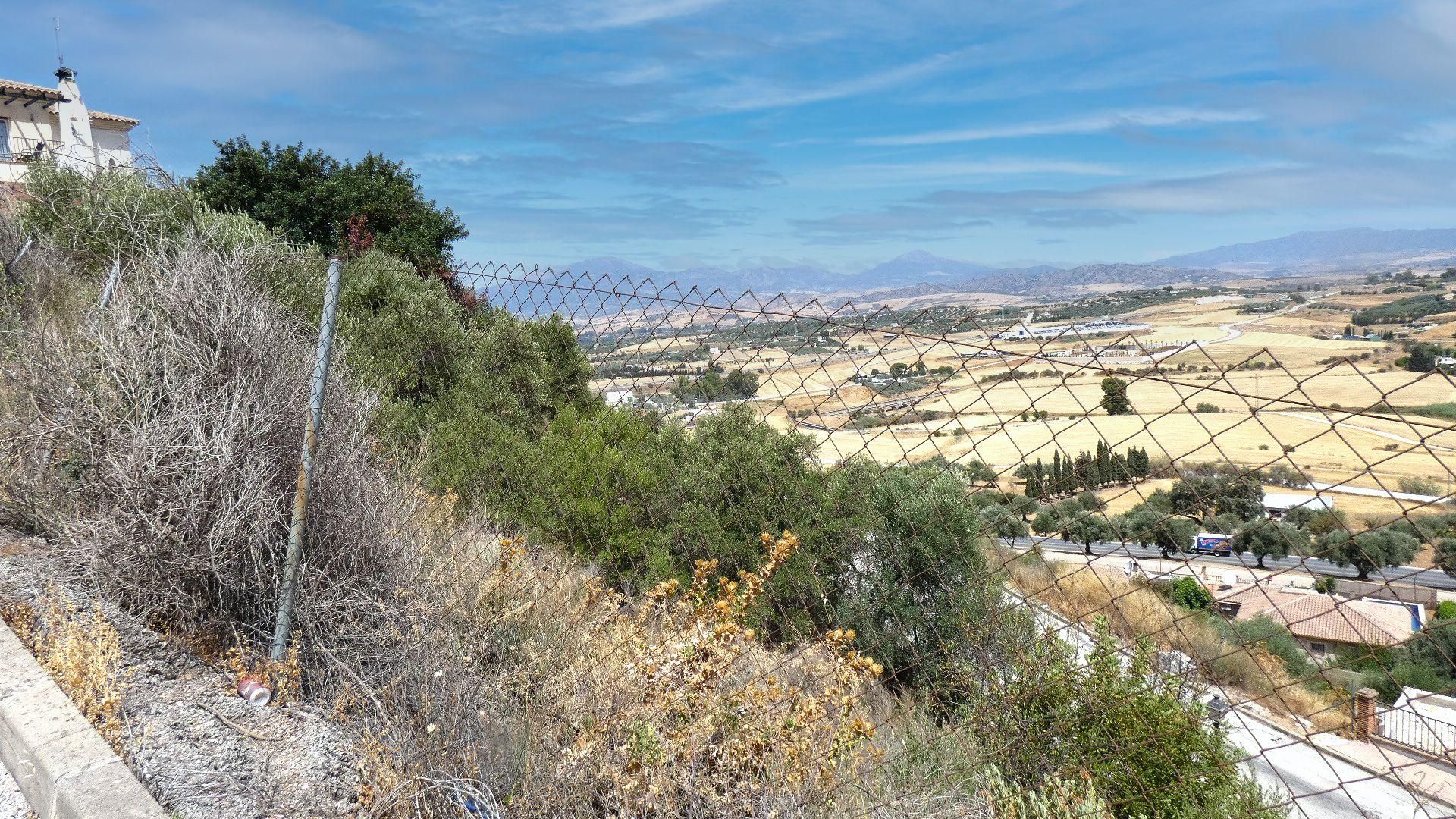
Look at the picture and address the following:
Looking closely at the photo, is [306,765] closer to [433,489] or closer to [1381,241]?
[433,489]

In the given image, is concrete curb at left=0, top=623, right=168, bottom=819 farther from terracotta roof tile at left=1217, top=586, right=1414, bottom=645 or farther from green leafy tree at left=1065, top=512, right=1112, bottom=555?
terracotta roof tile at left=1217, top=586, right=1414, bottom=645

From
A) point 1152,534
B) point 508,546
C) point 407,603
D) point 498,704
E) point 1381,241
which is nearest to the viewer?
point 1152,534

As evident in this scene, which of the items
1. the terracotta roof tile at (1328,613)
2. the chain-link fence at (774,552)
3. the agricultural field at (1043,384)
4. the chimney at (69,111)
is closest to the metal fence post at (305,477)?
the chain-link fence at (774,552)

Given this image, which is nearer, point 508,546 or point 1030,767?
point 1030,767

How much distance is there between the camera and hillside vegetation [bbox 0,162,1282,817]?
113 inches

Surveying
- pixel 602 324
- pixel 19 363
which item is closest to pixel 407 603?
pixel 602 324

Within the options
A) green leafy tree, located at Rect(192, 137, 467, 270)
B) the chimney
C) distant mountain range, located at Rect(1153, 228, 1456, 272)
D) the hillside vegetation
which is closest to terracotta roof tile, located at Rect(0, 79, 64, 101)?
the chimney

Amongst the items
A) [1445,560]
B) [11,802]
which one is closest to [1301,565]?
[1445,560]

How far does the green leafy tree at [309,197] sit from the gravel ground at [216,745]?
15897mm

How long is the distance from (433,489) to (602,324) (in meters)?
2.19

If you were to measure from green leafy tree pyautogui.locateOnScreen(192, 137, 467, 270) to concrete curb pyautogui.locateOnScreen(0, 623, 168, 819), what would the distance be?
16.2 m

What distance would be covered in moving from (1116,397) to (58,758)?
3.58m

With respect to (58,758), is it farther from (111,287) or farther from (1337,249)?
(1337,249)

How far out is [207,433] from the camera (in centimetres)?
389
